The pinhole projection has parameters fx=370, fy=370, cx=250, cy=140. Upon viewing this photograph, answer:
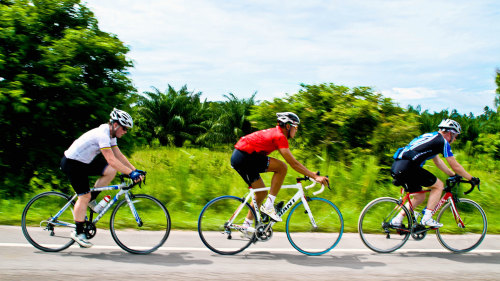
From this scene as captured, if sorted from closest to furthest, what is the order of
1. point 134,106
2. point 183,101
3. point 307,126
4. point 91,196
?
point 91,196 < point 134,106 < point 307,126 < point 183,101

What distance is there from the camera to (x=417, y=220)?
5801mm

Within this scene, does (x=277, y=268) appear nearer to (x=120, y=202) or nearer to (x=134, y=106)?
(x=120, y=202)

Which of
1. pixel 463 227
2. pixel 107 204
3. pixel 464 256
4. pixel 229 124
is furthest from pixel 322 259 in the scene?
pixel 229 124

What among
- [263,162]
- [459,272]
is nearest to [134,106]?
[263,162]

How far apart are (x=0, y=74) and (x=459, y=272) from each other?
27.8ft

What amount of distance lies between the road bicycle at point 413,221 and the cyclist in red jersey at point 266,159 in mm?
1355

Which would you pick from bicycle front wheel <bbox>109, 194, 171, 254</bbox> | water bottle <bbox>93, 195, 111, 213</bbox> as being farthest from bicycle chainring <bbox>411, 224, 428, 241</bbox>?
water bottle <bbox>93, 195, 111, 213</bbox>

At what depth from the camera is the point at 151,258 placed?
4.89 metres

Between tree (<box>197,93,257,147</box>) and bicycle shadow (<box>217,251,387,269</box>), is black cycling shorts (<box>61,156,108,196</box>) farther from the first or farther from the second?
tree (<box>197,93,257,147</box>)

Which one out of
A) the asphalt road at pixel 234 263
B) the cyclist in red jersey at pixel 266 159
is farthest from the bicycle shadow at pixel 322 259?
the cyclist in red jersey at pixel 266 159

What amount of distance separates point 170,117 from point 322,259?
76.6 ft

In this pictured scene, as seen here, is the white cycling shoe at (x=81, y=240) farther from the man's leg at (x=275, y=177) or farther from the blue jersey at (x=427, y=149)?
the blue jersey at (x=427, y=149)

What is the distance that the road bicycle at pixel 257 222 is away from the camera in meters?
5.26

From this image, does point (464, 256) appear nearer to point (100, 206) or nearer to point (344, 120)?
point (344, 120)
